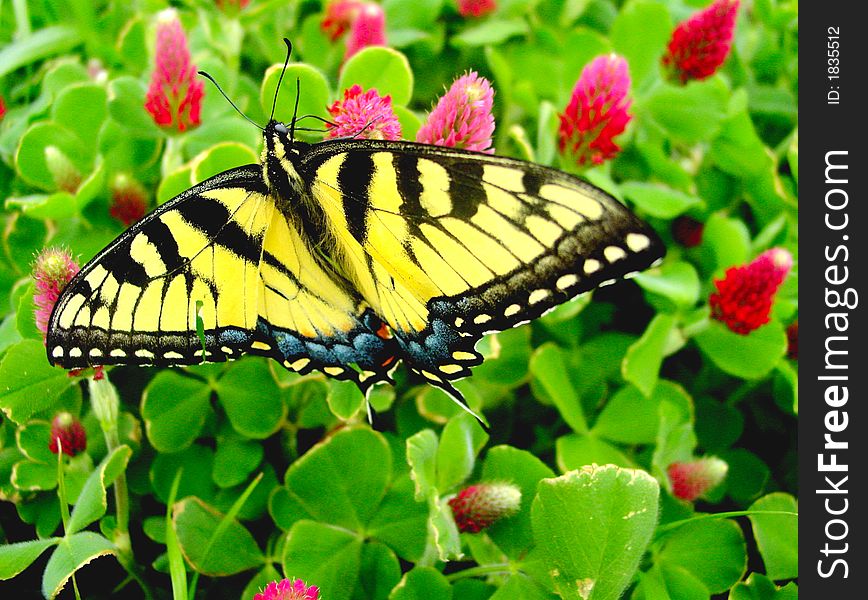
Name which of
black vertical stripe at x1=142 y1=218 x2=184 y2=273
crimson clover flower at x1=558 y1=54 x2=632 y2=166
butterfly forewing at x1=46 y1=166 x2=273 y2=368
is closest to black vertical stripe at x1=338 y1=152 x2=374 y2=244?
butterfly forewing at x1=46 y1=166 x2=273 y2=368

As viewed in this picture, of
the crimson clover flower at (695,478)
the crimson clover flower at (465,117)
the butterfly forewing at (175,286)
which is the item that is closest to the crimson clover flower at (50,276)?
the butterfly forewing at (175,286)

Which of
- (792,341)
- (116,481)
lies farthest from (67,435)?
(792,341)

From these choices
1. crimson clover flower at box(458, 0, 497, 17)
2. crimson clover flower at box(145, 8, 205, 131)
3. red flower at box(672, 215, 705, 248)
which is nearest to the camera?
crimson clover flower at box(145, 8, 205, 131)

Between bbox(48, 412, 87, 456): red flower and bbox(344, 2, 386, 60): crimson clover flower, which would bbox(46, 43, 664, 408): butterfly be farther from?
bbox(344, 2, 386, 60): crimson clover flower

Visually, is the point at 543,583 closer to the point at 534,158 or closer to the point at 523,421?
the point at 523,421

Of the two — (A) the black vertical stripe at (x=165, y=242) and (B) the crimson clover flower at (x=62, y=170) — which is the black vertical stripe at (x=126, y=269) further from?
(B) the crimson clover flower at (x=62, y=170)
